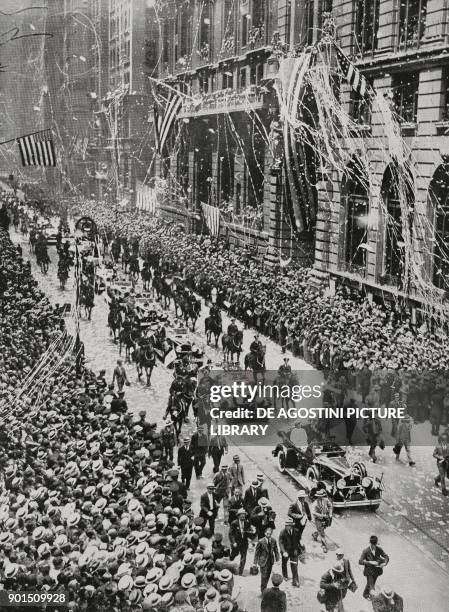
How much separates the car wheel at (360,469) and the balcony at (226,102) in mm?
21946

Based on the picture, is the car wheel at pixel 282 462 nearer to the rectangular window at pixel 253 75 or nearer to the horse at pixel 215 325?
the horse at pixel 215 325

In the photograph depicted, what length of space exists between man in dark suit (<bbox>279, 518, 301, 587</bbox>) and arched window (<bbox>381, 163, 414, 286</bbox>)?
15.0m

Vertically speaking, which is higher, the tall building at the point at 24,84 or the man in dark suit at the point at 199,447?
the tall building at the point at 24,84

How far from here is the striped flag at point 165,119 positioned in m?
35.8

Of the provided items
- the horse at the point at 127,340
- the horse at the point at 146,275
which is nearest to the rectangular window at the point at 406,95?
the horse at the point at 127,340

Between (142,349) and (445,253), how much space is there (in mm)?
10016

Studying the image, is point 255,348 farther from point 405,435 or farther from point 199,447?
point 199,447

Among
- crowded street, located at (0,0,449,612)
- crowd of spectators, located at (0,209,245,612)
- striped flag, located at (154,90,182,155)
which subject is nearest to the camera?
crowd of spectators, located at (0,209,245,612)

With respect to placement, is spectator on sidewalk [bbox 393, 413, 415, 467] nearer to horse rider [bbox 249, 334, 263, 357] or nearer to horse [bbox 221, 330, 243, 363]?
horse rider [bbox 249, 334, 263, 357]

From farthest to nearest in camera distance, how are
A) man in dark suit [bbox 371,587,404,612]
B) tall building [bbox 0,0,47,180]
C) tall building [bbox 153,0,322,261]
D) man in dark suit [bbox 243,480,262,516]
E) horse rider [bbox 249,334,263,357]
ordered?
tall building [bbox 0,0,47,180] → tall building [bbox 153,0,322,261] → horse rider [bbox 249,334,263,357] → man in dark suit [bbox 243,480,262,516] → man in dark suit [bbox 371,587,404,612]

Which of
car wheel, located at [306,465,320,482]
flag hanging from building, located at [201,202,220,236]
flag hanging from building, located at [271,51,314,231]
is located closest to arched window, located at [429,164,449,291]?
flag hanging from building, located at [271,51,314,231]

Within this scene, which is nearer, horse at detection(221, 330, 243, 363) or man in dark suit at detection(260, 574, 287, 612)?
man in dark suit at detection(260, 574, 287, 612)

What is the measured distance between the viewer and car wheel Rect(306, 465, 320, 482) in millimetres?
15553

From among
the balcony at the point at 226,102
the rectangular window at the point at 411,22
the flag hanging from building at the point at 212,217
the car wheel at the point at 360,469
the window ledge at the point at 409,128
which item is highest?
the rectangular window at the point at 411,22
